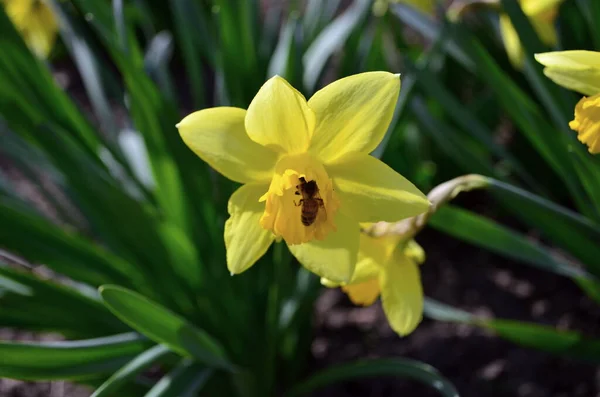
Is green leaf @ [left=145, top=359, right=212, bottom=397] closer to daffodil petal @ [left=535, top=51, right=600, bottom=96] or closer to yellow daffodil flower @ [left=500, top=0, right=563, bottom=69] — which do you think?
daffodil petal @ [left=535, top=51, right=600, bottom=96]

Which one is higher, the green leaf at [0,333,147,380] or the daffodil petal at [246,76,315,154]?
the daffodil petal at [246,76,315,154]

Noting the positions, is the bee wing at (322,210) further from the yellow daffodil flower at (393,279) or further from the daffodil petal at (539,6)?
the daffodil petal at (539,6)

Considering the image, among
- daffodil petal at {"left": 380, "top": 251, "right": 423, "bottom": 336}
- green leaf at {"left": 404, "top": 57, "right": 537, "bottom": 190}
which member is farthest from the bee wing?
green leaf at {"left": 404, "top": 57, "right": 537, "bottom": 190}

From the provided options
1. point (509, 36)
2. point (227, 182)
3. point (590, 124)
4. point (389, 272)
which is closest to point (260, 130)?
point (389, 272)

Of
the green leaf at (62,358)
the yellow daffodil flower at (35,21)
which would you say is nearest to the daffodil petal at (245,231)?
the green leaf at (62,358)

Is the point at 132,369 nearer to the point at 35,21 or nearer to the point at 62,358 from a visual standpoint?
the point at 62,358

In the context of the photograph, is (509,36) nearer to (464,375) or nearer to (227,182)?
(227,182)

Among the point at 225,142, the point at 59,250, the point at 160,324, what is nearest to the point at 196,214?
the point at 59,250
